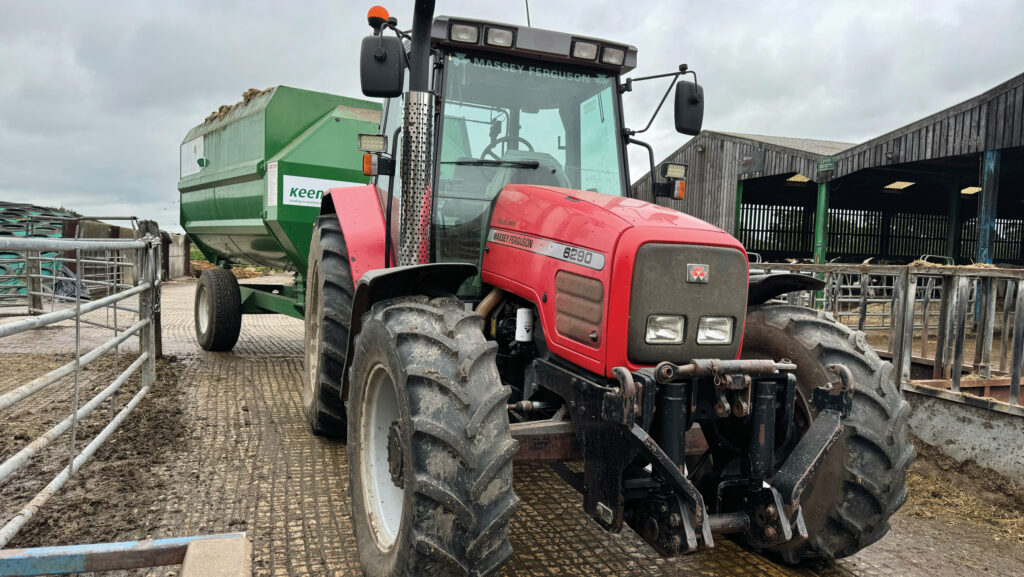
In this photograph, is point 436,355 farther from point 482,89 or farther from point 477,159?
point 482,89

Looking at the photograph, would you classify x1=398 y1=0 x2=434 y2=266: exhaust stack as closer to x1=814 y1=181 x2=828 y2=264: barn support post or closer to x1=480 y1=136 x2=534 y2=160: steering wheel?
x1=480 y1=136 x2=534 y2=160: steering wheel

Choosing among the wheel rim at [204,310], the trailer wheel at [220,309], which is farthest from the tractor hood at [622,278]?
the wheel rim at [204,310]

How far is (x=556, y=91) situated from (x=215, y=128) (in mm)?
5778

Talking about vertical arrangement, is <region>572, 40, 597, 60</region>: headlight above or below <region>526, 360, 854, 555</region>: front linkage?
above

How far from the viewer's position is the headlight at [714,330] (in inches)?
110

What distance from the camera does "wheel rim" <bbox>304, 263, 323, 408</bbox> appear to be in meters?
5.07

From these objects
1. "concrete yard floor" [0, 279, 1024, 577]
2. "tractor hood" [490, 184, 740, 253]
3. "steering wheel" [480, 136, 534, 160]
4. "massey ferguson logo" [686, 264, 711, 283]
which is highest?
"steering wheel" [480, 136, 534, 160]

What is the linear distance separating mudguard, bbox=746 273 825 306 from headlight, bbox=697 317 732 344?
2.39 feet

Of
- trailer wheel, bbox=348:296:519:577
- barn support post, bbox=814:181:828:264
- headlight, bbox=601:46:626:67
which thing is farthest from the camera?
barn support post, bbox=814:181:828:264

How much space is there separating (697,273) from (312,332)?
3382 millimetres

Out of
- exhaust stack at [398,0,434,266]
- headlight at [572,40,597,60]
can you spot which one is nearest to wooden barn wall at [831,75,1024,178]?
headlight at [572,40,597,60]

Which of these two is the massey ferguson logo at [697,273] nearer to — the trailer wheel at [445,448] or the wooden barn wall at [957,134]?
the trailer wheel at [445,448]

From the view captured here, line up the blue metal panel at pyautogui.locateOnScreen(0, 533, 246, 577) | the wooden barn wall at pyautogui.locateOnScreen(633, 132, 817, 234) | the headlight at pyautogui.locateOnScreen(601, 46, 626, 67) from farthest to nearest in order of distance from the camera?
the wooden barn wall at pyautogui.locateOnScreen(633, 132, 817, 234)
the headlight at pyautogui.locateOnScreen(601, 46, 626, 67)
the blue metal panel at pyautogui.locateOnScreen(0, 533, 246, 577)

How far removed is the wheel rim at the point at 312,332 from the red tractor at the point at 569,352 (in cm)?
141
